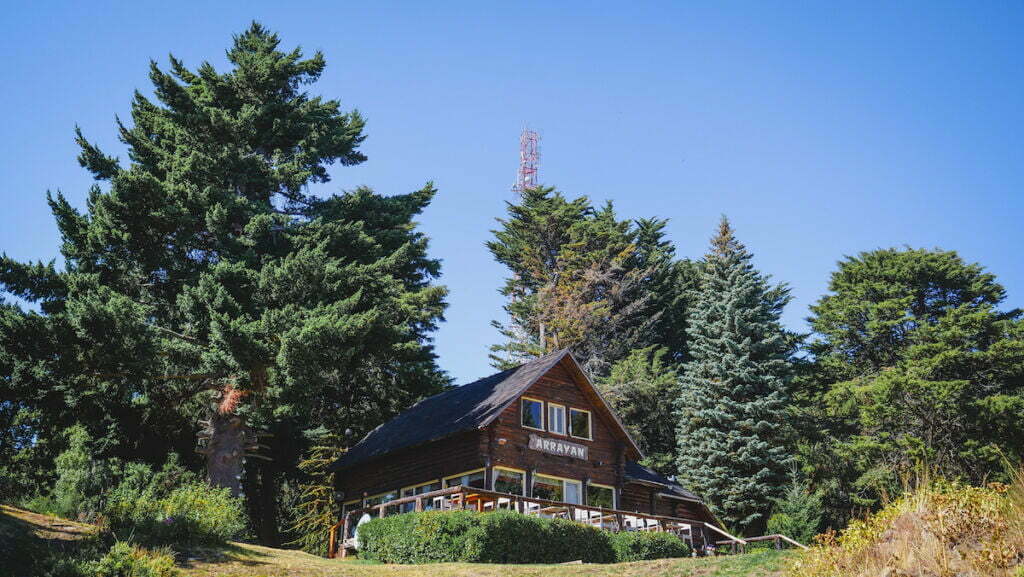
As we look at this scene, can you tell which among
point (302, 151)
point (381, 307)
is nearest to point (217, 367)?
point (381, 307)

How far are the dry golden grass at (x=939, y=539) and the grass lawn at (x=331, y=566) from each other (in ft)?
8.01

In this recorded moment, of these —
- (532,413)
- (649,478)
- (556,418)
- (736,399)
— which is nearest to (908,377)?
(736,399)

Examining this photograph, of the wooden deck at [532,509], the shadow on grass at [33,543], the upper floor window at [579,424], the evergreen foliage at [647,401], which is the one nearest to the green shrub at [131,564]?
the shadow on grass at [33,543]

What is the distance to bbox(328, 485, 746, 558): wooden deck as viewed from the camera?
941 inches

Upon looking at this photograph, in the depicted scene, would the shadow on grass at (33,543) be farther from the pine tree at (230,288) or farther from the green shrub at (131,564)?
the pine tree at (230,288)

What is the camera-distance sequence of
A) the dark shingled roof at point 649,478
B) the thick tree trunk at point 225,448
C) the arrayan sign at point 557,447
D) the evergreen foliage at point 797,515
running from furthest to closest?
the evergreen foliage at point 797,515 → the dark shingled roof at point 649,478 → the thick tree trunk at point 225,448 → the arrayan sign at point 557,447

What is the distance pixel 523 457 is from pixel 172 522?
13.7m

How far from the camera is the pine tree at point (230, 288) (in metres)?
26.4

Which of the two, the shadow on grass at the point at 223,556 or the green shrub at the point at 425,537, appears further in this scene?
the green shrub at the point at 425,537

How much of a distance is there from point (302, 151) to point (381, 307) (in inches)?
334

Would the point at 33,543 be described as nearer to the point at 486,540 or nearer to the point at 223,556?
the point at 223,556

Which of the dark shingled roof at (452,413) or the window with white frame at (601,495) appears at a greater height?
the dark shingled roof at (452,413)

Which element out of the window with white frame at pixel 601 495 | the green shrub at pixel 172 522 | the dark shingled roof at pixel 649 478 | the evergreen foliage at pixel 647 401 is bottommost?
the green shrub at pixel 172 522

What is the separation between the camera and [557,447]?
98.9 ft
